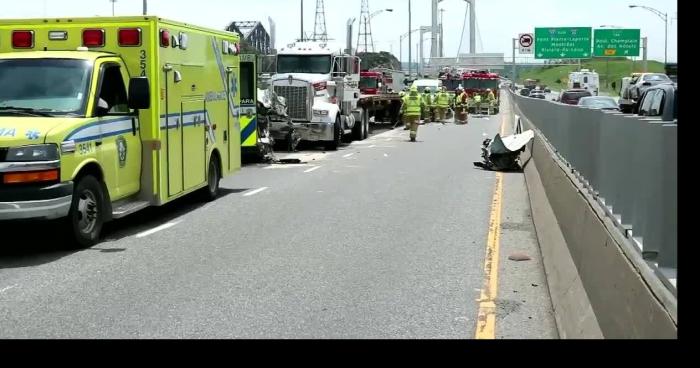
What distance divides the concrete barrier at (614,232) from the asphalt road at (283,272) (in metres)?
0.45

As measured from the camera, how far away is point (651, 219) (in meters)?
4.94

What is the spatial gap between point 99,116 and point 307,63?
59.2 feet

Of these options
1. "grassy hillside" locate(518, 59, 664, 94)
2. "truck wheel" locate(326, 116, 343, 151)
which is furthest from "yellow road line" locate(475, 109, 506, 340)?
"grassy hillside" locate(518, 59, 664, 94)

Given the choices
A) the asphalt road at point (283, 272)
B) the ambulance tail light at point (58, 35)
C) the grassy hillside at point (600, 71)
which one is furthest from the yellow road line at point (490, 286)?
the grassy hillside at point (600, 71)

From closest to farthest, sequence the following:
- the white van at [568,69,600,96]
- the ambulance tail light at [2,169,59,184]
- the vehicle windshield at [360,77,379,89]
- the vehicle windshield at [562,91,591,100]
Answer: the ambulance tail light at [2,169,59,184] → the vehicle windshield at [360,77,379,89] → the vehicle windshield at [562,91,591,100] → the white van at [568,69,600,96]

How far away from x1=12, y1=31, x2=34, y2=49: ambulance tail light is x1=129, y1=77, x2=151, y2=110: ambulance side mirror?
5.68 feet

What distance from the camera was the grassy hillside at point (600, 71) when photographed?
10662cm

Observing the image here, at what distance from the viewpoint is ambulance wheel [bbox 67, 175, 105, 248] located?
9.10 meters

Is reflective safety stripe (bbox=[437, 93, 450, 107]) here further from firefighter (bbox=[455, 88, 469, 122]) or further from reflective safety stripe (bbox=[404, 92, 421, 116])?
reflective safety stripe (bbox=[404, 92, 421, 116])

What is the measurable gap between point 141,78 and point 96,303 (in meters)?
3.62

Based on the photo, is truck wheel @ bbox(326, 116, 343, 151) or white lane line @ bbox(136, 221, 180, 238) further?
truck wheel @ bbox(326, 116, 343, 151)

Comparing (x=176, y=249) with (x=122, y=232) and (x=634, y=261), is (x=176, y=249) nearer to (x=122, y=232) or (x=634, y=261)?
(x=122, y=232)

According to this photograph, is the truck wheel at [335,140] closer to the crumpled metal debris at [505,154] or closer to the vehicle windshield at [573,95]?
the crumpled metal debris at [505,154]
